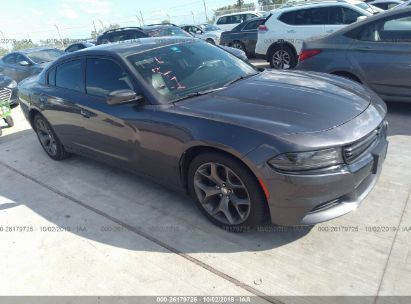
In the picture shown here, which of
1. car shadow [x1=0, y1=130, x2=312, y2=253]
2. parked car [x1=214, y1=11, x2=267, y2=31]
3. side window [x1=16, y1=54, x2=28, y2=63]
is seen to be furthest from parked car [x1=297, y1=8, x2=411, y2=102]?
parked car [x1=214, y1=11, x2=267, y2=31]

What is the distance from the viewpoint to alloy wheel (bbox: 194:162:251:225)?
9.27ft

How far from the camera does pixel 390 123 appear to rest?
4887 millimetres

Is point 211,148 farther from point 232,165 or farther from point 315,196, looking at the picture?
point 315,196

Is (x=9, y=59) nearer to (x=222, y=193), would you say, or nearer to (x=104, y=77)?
(x=104, y=77)

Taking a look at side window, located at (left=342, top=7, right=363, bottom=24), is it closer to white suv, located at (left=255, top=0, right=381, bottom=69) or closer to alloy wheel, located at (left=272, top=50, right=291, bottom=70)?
white suv, located at (left=255, top=0, right=381, bottom=69)

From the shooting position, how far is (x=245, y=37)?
11203 millimetres

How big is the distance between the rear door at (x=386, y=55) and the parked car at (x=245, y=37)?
612 centimetres

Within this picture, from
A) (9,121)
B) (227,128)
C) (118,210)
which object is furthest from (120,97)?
(9,121)

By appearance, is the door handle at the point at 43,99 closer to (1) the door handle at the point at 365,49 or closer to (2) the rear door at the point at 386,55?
(2) the rear door at the point at 386,55

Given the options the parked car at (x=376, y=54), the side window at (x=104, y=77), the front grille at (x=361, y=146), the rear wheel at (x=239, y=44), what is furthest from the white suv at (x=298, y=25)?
the front grille at (x=361, y=146)

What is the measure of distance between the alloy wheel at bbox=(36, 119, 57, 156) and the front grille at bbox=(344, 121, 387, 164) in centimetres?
395

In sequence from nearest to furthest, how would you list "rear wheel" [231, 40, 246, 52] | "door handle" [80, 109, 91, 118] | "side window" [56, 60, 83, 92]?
"door handle" [80, 109, 91, 118]
"side window" [56, 60, 83, 92]
"rear wheel" [231, 40, 246, 52]

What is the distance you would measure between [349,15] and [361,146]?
665cm

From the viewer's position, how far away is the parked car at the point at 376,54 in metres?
4.86
